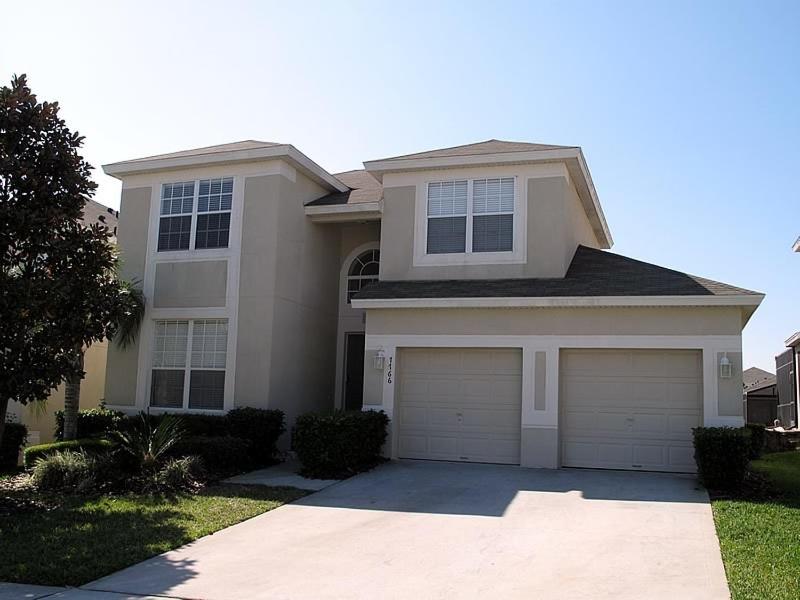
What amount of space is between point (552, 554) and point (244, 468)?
7.58 meters

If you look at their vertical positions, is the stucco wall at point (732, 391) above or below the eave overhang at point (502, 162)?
below

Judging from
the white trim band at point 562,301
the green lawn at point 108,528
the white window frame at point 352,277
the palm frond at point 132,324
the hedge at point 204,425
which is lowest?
the green lawn at point 108,528

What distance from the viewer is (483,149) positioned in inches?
631

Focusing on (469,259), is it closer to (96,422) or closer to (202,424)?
(202,424)

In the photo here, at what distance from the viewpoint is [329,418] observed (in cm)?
1355

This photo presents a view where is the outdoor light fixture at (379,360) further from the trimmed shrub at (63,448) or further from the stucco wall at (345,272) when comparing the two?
the trimmed shrub at (63,448)

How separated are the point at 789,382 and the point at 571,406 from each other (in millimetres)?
17345

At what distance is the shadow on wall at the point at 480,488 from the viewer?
11.2m

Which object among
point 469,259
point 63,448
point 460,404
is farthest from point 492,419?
point 63,448

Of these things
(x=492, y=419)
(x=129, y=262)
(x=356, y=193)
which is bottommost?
(x=492, y=419)

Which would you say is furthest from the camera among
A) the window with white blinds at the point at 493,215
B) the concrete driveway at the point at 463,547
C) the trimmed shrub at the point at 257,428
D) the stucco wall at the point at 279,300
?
the stucco wall at the point at 279,300

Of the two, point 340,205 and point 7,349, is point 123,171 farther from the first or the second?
point 7,349

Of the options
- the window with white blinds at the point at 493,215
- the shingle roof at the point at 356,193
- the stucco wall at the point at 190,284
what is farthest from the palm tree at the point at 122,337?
the window with white blinds at the point at 493,215

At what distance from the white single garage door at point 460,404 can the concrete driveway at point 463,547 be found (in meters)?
1.95
